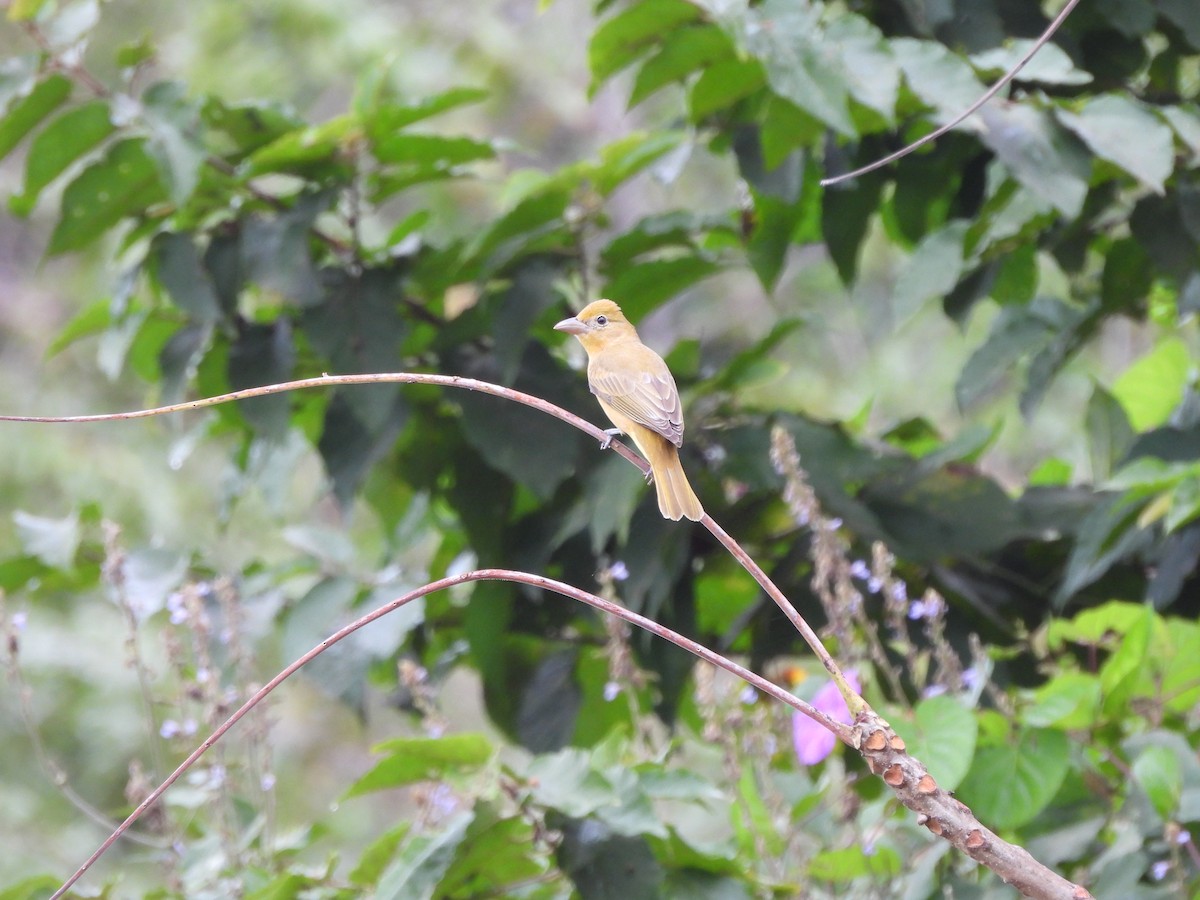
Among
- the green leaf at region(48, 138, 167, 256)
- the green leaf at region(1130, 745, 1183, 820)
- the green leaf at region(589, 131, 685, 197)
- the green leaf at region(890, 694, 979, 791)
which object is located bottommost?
the green leaf at region(1130, 745, 1183, 820)

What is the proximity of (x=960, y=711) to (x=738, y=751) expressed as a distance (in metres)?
0.54

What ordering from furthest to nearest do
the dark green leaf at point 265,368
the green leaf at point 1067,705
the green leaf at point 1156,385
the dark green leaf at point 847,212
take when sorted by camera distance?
the green leaf at point 1156,385, the dark green leaf at point 847,212, the dark green leaf at point 265,368, the green leaf at point 1067,705

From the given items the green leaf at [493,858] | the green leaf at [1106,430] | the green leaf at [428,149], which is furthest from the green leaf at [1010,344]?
the green leaf at [493,858]

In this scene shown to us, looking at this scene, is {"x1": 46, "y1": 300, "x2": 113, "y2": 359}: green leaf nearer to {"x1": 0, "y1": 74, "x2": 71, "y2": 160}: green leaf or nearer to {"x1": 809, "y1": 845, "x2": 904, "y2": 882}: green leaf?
{"x1": 0, "y1": 74, "x2": 71, "y2": 160}: green leaf

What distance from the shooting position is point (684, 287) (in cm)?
243

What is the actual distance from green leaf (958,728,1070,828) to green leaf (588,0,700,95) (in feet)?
3.93

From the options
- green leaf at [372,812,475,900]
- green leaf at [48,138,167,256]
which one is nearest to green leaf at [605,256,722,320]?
green leaf at [48,138,167,256]

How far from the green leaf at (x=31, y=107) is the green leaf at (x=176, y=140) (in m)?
0.14

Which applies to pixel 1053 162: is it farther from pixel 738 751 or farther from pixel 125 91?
pixel 125 91

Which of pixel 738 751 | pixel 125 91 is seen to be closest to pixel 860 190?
pixel 738 751

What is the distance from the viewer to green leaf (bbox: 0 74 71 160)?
7.48ft

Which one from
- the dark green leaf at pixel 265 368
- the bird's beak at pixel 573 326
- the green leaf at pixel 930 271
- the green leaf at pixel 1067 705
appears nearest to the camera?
the green leaf at pixel 1067 705

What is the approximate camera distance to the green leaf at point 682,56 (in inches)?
84.0

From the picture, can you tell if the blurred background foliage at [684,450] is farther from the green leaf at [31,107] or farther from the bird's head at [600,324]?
the bird's head at [600,324]
